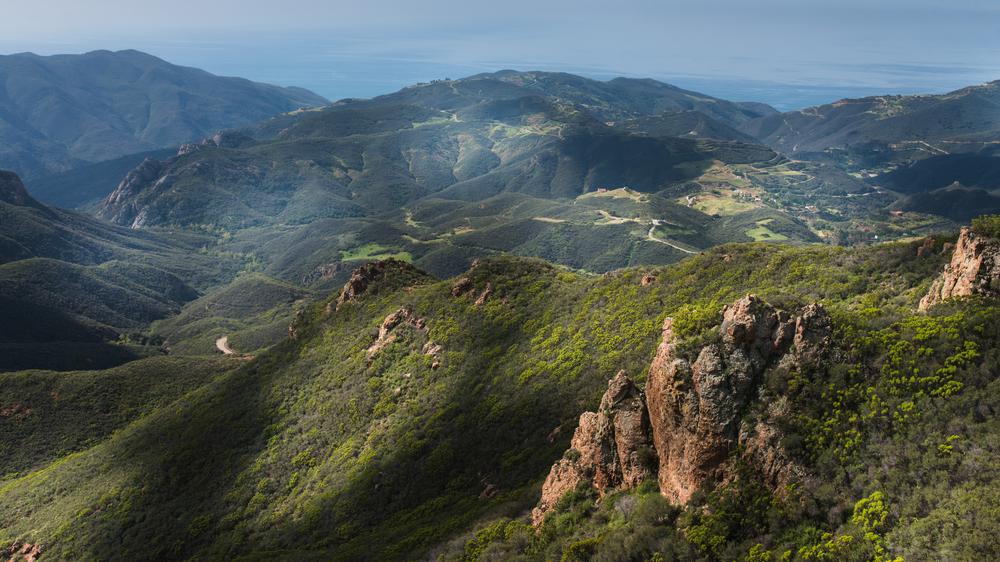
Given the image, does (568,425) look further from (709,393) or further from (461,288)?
(461,288)

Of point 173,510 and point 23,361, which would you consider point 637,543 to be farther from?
point 23,361

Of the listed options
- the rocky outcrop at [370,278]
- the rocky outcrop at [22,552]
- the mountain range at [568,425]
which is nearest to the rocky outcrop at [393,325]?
the mountain range at [568,425]

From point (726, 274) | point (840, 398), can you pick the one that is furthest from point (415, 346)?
point (840, 398)

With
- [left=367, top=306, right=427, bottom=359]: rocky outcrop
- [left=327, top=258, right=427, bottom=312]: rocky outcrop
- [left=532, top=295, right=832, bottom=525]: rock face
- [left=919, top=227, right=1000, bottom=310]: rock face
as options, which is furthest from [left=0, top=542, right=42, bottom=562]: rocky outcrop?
[left=919, top=227, right=1000, bottom=310]: rock face

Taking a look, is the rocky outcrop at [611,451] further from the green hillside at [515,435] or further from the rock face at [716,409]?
the green hillside at [515,435]

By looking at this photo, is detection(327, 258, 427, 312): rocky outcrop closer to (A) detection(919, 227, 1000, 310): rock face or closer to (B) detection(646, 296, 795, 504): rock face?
(B) detection(646, 296, 795, 504): rock face
